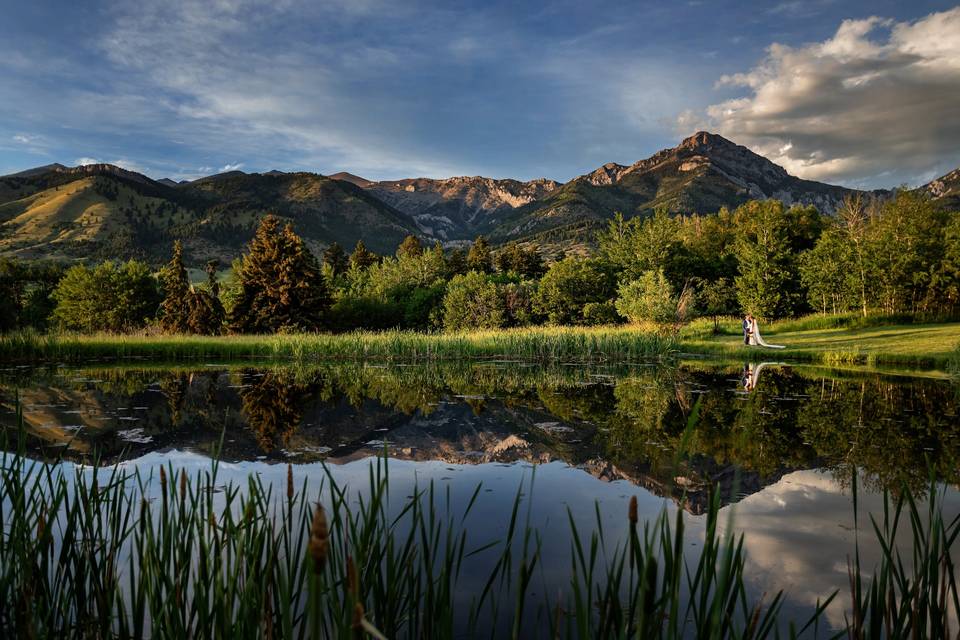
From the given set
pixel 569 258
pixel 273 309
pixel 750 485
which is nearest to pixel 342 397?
pixel 750 485

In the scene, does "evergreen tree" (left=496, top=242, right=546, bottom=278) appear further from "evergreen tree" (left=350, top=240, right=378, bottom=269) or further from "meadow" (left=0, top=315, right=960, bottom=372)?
"meadow" (left=0, top=315, right=960, bottom=372)

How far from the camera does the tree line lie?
3109 centimetres

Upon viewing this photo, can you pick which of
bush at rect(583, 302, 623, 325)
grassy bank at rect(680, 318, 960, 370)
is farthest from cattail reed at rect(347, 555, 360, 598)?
bush at rect(583, 302, 623, 325)

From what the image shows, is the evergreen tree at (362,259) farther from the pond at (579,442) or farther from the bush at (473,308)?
the pond at (579,442)

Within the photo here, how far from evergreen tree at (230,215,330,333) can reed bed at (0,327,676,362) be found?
9.13 meters

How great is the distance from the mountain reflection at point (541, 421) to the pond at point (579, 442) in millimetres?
43

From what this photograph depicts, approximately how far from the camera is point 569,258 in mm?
41000

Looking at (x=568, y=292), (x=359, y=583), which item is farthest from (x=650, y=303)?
(x=359, y=583)

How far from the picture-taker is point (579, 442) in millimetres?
7590

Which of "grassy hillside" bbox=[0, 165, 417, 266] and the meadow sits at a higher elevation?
"grassy hillside" bbox=[0, 165, 417, 266]

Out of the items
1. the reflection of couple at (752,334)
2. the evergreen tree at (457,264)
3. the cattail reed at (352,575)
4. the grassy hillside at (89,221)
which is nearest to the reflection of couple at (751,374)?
the reflection of couple at (752,334)

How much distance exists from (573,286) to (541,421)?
101ft

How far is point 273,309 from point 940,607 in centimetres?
3340

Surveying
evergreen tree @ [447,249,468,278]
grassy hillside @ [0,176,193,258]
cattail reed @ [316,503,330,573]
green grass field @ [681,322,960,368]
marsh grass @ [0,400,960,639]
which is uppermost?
grassy hillside @ [0,176,193,258]
